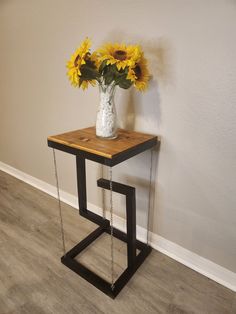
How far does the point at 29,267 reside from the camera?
1470 millimetres

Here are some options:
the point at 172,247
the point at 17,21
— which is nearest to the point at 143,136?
the point at 172,247

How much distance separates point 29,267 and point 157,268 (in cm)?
83

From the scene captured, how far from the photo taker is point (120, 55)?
44.1 inches

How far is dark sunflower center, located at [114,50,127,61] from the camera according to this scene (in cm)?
111

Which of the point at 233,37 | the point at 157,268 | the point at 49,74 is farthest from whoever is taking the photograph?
the point at 49,74

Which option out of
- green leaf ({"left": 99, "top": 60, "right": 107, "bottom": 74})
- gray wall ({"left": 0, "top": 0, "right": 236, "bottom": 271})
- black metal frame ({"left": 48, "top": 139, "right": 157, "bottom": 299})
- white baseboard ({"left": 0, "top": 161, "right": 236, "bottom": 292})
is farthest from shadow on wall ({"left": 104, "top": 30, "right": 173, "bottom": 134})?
white baseboard ({"left": 0, "top": 161, "right": 236, "bottom": 292})

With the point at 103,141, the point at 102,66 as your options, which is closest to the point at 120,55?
the point at 102,66

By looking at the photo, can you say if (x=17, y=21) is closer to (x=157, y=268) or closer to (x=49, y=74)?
(x=49, y=74)

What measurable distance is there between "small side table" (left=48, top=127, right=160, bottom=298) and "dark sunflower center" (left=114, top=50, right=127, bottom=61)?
0.42 m

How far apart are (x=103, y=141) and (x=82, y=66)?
0.40 meters

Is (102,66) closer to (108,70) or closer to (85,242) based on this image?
(108,70)

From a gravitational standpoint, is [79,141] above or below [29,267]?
above

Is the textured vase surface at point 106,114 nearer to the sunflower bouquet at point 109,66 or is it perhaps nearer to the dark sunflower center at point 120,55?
the sunflower bouquet at point 109,66

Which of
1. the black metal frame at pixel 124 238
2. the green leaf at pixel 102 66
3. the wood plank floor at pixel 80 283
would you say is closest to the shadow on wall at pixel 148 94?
the black metal frame at pixel 124 238
